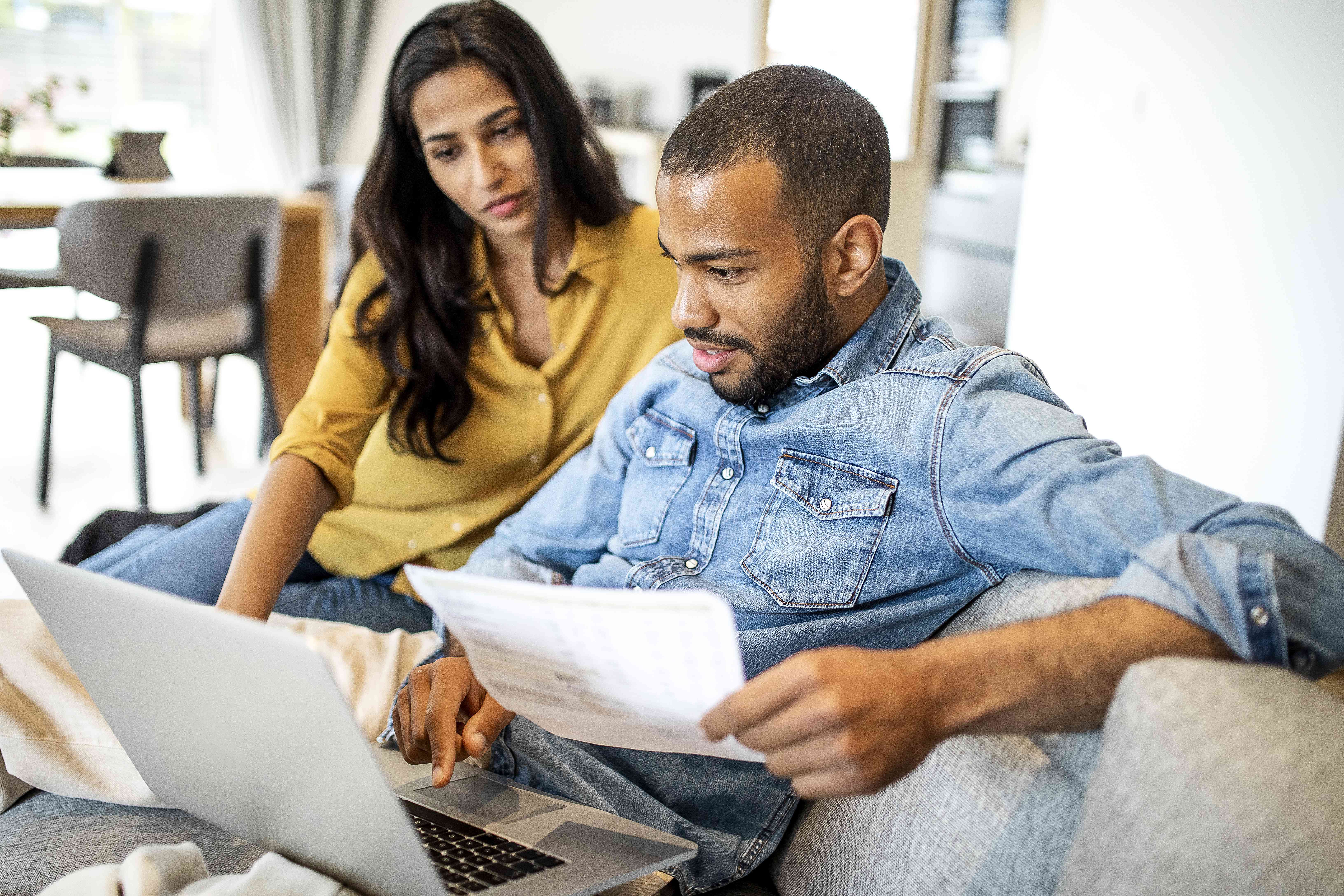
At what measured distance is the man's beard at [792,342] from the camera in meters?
1.03

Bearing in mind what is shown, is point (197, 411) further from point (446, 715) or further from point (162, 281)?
point (446, 715)

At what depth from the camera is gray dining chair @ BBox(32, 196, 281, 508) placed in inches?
111

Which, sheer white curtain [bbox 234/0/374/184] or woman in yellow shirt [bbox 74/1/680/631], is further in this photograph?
sheer white curtain [bbox 234/0/374/184]

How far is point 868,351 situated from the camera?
1.06 meters

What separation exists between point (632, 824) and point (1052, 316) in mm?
2684

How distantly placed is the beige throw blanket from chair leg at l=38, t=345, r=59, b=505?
2.17m

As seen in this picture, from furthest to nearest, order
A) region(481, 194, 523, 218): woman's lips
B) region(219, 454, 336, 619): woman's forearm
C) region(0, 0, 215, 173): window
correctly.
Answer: region(0, 0, 215, 173): window → region(481, 194, 523, 218): woman's lips → region(219, 454, 336, 619): woman's forearm

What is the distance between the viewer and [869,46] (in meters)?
6.33

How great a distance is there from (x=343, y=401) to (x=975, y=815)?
102 cm

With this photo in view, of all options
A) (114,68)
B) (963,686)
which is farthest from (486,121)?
(114,68)

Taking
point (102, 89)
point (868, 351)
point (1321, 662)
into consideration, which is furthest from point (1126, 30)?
point (102, 89)

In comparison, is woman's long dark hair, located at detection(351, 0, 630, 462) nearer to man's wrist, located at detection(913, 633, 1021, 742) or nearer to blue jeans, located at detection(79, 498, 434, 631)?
blue jeans, located at detection(79, 498, 434, 631)

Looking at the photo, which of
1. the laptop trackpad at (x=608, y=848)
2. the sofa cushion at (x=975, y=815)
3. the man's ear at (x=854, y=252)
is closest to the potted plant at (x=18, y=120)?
the man's ear at (x=854, y=252)

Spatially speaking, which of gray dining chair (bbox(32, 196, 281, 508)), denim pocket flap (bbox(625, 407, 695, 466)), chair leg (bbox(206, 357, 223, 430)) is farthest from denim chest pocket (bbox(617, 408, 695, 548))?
chair leg (bbox(206, 357, 223, 430))
